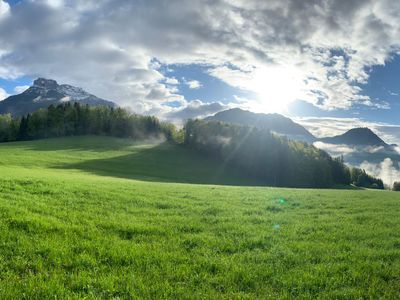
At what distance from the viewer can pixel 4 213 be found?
45.3 ft

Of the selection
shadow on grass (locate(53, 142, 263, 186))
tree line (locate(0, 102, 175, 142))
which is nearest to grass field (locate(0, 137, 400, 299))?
shadow on grass (locate(53, 142, 263, 186))

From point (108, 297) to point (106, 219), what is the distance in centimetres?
703

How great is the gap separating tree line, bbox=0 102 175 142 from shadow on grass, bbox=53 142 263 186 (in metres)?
39.9

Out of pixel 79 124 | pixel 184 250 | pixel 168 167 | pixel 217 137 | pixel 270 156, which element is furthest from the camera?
pixel 79 124

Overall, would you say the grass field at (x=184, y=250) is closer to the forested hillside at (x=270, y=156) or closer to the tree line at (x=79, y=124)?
the forested hillside at (x=270, y=156)

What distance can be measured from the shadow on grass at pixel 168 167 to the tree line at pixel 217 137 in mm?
5802

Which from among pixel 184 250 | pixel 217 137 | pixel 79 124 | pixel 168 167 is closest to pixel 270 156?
pixel 217 137

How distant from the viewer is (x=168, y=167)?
116625 millimetres

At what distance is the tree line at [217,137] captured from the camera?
125 m

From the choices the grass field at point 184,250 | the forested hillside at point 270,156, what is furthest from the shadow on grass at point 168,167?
the grass field at point 184,250

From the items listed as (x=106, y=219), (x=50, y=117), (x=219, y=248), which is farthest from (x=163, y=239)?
(x=50, y=117)

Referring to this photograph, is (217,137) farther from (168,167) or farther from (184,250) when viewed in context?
(184,250)

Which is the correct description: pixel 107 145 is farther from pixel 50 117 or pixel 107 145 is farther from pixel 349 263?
pixel 349 263

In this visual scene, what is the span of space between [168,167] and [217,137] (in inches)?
1320
